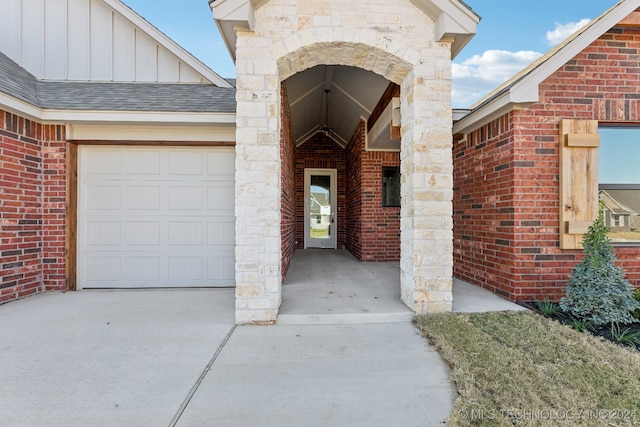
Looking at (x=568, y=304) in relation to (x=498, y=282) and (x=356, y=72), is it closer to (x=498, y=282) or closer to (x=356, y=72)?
(x=498, y=282)

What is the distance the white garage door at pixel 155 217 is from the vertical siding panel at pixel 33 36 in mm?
1764

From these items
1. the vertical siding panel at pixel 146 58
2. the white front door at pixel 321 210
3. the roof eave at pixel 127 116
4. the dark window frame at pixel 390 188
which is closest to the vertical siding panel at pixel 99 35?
the vertical siding panel at pixel 146 58

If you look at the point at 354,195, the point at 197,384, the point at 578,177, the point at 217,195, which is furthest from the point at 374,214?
the point at 197,384

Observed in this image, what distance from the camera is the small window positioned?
7.35 m

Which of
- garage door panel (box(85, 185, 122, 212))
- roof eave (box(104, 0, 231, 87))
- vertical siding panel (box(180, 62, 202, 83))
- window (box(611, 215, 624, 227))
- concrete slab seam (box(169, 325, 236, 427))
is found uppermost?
roof eave (box(104, 0, 231, 87))

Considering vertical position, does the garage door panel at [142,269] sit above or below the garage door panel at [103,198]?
below

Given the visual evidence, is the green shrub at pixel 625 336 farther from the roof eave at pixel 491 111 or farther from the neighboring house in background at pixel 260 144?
the roof eave at pixel 491 111

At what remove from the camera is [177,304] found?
403 centimetres

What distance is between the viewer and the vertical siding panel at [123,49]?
514cm

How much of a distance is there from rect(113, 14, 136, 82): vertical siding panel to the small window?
543cm

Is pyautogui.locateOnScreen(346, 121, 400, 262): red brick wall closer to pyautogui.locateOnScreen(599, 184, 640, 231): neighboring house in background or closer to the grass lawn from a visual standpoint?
pyautogui.locateOnScreen(599, 184, 640, 231): neighboring house in background

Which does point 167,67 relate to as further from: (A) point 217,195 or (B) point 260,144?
(B) point 260,144

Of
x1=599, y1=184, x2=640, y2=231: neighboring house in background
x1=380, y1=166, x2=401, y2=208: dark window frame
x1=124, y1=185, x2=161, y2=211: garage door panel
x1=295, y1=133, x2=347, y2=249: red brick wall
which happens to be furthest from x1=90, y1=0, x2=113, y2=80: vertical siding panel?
x1=599, y1=184, x2=640, y2=231: neighboring house in background

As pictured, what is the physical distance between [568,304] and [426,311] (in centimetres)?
165
